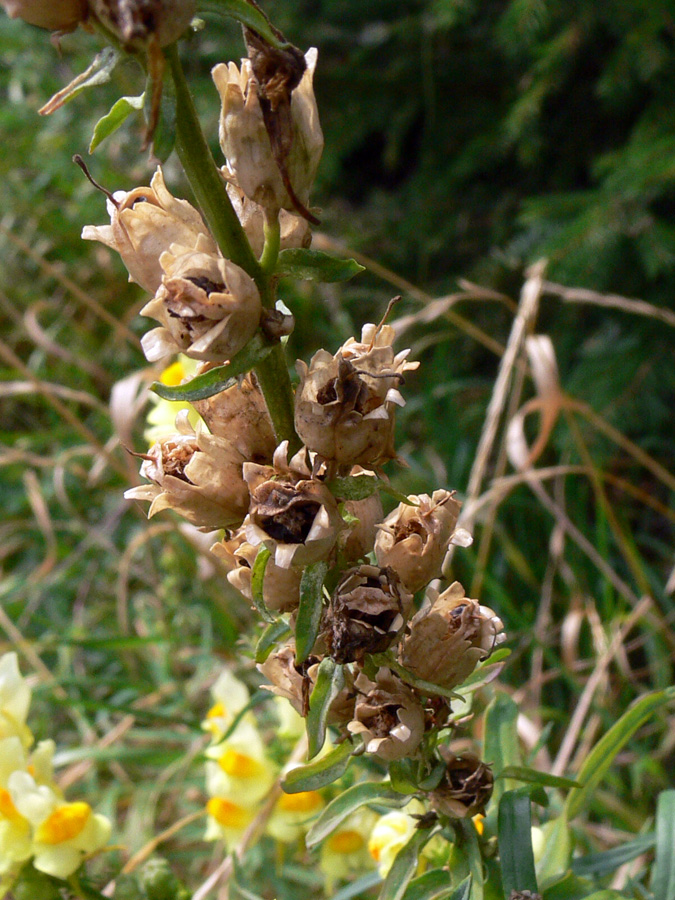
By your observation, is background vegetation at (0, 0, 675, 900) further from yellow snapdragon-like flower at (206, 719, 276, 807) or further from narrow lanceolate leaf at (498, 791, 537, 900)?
narrow lanceolate leaf at (498, 791, 537, 900)

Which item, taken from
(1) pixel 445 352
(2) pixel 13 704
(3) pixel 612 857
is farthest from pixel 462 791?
→ (1) pixel 445 352

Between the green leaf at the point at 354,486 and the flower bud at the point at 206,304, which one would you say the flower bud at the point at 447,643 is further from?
the flower bud at the point at 206,304

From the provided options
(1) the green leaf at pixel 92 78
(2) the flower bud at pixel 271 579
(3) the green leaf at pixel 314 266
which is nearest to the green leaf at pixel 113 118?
(1) the green leaf at pixel 92 78

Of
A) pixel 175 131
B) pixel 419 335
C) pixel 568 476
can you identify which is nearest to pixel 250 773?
pixel 175 131

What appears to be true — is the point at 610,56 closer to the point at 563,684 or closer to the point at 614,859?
the point at 563,684

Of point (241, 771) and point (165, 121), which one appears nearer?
point (165, 121)

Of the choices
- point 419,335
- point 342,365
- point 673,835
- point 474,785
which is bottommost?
point 419,335

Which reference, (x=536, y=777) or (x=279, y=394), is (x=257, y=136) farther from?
(x=536, y=777)
